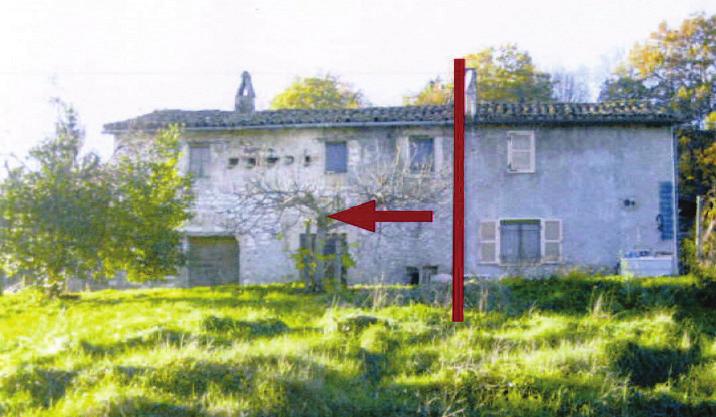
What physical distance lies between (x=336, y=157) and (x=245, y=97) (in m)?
3.69

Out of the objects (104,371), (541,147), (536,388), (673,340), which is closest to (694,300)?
(673,340)

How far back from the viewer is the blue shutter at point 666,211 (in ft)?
51.2

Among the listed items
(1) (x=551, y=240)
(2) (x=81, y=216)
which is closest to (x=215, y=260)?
(2) (x=81, y=216)

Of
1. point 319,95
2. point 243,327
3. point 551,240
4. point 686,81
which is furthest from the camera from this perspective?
point 319,95

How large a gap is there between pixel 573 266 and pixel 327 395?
11099 mm

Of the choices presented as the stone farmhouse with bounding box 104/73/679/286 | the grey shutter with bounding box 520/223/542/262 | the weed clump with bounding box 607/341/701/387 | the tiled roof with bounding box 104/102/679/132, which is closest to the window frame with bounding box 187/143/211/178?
the stone farmhouse with bounding box 104/73/679/286

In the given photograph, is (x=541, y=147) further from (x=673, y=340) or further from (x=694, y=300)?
(x=673, y=340)

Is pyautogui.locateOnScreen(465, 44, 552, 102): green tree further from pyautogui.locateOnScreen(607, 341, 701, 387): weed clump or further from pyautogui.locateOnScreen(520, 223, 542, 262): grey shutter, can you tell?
pyautogui.locateOnScreen(607, 341, 701, 387): weed clump

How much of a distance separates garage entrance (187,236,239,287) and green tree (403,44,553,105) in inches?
365

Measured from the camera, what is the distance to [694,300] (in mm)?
10133

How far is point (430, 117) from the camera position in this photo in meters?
15.8

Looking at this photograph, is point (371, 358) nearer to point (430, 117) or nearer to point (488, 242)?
point (488, 242)

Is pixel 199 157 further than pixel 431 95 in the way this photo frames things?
No

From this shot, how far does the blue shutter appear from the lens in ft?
51.2
